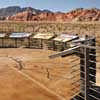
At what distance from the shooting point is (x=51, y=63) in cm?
1127

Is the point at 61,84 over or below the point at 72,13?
below

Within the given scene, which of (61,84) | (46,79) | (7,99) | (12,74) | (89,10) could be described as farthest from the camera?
(89,10)

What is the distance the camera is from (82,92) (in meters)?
5.78

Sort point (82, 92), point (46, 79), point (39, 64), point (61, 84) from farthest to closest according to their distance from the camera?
point (39, 64)
point (46, 79)
point (61, 84)
point (82, 92)

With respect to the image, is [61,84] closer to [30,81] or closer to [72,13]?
[30,81]

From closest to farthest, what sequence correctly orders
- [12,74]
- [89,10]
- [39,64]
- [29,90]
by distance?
1. [29,90]
2. [12,74]
3. [39,64]
4. [89,10]

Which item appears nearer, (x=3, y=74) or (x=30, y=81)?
(x=30, y=81)

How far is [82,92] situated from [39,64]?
219 inches

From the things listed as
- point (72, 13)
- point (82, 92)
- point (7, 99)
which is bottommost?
point (7, 99)

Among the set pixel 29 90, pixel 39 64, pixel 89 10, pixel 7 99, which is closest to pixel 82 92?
pixel 29 90

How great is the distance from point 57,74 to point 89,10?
78.6m

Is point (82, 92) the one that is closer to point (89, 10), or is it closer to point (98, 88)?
point (98, 88)

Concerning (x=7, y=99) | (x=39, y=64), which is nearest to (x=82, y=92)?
(x=7, y=99)

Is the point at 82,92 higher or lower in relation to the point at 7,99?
higher
